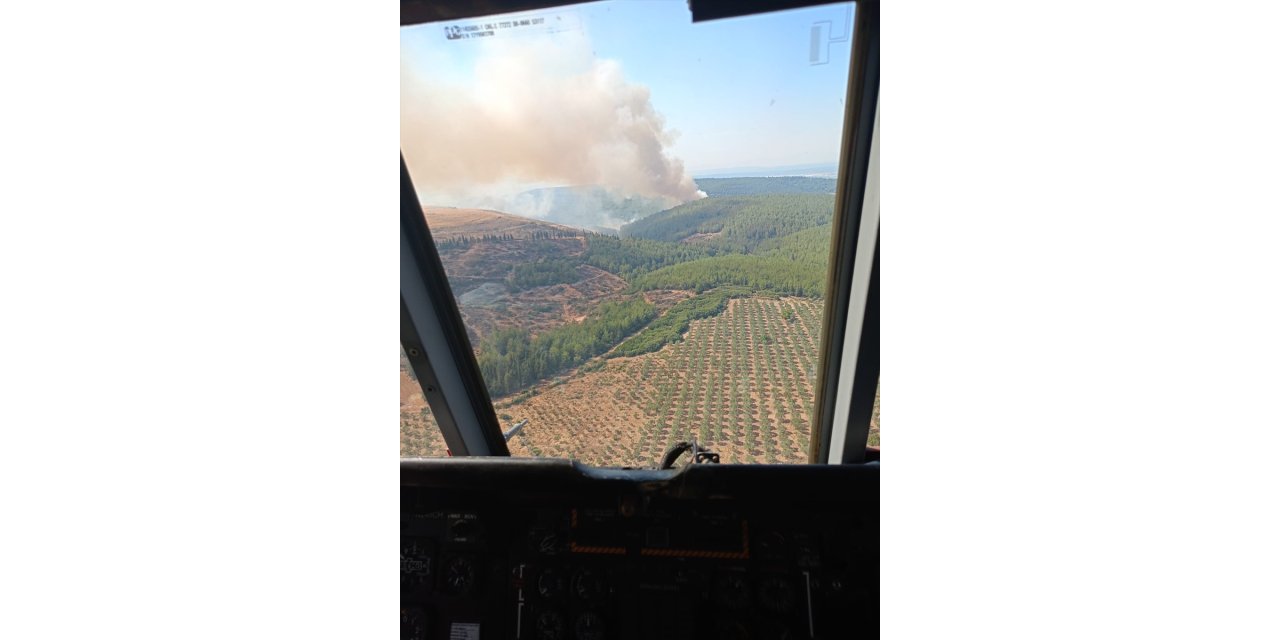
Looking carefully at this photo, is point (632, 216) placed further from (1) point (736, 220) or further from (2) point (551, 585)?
(2) point (551, 585)

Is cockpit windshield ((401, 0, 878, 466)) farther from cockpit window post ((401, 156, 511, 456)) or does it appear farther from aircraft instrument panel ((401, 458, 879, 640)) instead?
aircraft instrument panel ((401, 458, 879, 640))

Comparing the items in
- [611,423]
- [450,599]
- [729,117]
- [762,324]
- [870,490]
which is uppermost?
[729,117]

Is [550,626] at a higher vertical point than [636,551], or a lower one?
lower

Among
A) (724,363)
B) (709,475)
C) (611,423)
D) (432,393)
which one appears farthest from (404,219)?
(709,475)

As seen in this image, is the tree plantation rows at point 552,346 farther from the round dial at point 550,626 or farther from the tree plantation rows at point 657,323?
the round dial at point 550,626

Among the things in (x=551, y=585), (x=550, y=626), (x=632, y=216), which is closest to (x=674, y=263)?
(x=632, y=216)

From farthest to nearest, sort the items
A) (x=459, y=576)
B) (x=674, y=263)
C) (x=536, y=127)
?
(x=459, y=576) < (x=674, y=263) < (x=536, y=127)

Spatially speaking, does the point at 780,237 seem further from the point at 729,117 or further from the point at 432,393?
the point at 432,393

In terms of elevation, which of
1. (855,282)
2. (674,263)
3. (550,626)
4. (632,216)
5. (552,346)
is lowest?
(550,626)

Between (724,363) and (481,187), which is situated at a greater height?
(481,187)
